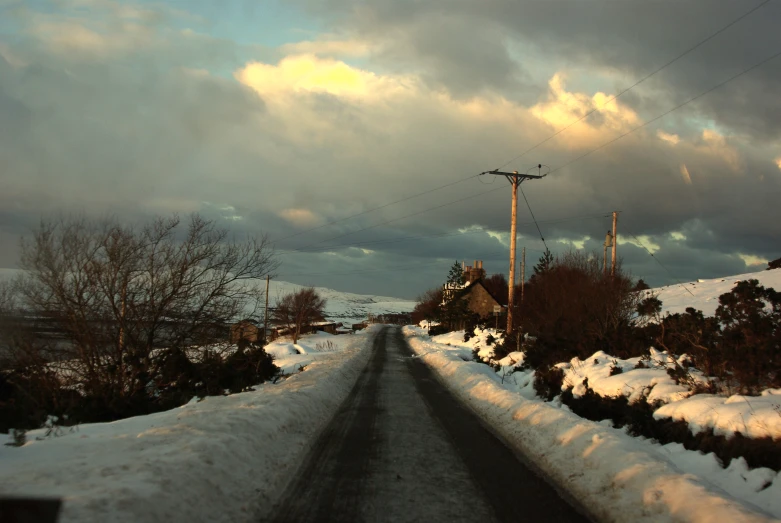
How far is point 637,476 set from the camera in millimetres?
6223

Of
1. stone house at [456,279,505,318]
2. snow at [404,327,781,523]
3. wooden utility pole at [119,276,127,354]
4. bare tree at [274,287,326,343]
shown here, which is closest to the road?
snow at [404,327,781,523]

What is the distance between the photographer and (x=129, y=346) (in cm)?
1570

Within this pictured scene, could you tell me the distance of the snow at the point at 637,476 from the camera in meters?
5.29

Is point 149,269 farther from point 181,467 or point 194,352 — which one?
point 181,467

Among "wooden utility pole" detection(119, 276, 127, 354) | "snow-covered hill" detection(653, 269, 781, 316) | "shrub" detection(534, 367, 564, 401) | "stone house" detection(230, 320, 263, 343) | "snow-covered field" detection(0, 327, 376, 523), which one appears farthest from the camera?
"snow-covered hill" detection(653, 269, 781, 316)

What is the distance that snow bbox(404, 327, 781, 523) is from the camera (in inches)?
208

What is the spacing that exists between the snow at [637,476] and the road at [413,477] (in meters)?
0.43

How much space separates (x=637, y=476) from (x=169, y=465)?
5282 mm

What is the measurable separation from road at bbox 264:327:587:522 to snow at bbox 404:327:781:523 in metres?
0.43

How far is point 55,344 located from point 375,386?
31.3ft

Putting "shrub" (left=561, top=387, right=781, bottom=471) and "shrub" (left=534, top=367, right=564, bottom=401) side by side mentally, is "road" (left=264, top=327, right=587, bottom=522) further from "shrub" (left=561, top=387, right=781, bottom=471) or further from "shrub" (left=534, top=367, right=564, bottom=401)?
"shrub" (left=534, top=367, right=564, bottom=401)

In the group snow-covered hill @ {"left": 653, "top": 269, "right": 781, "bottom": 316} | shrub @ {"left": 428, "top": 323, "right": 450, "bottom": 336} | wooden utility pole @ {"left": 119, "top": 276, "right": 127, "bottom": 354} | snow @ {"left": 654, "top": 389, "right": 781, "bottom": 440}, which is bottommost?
shrub @ {"left": 428, "top": 323, "right": 450, "bottom": 336}

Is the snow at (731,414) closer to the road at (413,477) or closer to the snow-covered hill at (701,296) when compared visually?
the road at (413,477)

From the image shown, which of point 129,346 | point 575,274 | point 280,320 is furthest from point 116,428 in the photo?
point 280,320
